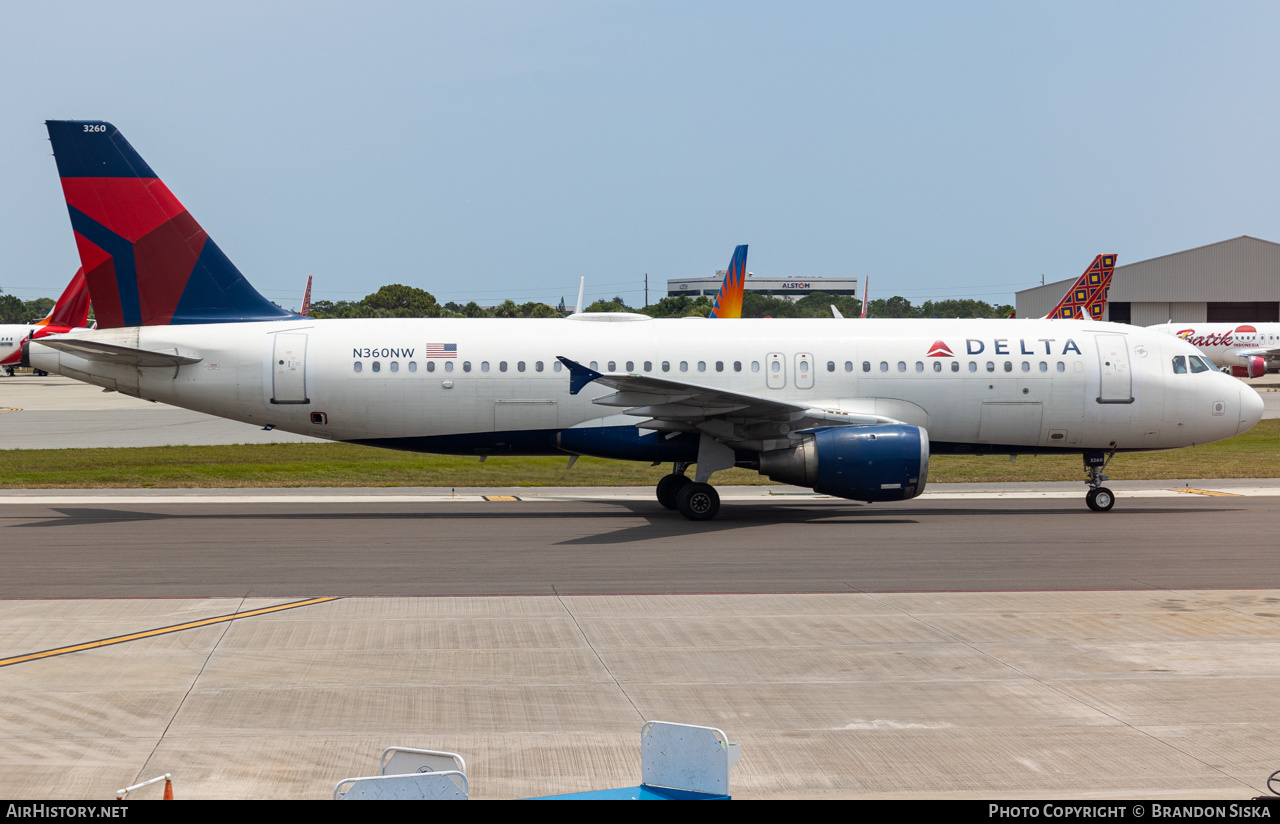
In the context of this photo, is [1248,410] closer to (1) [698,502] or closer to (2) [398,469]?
(1) [698,502]

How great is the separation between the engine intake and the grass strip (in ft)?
26.5

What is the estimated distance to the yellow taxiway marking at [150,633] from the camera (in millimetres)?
10234

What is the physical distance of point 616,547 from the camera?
17.1 metres

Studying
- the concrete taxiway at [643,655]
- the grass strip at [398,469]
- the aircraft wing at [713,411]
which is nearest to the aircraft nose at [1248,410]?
the concrete taxiway at [643,655]

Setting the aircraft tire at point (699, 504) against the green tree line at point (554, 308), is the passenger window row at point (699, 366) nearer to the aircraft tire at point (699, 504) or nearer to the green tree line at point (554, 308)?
the aircraft tire at point (699, 504)

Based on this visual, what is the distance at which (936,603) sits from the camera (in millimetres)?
12906

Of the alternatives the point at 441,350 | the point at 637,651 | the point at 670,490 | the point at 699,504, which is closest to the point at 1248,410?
the point at 699,504

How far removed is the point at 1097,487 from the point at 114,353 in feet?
60.8

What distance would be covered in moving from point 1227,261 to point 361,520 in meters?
91.2

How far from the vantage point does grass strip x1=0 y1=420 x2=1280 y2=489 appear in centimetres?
2661

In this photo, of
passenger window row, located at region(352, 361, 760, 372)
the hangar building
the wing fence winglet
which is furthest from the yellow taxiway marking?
the hangar building

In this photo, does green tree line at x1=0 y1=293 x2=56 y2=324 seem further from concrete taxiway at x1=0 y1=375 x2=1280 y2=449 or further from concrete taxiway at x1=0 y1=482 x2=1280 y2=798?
concrete taxiway at x1=0 y1=482 x2=1280 y2=798

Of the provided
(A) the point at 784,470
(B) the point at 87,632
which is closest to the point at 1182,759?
(B) the point at 87,632

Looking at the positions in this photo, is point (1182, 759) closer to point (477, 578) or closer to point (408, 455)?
point (477, 578)
